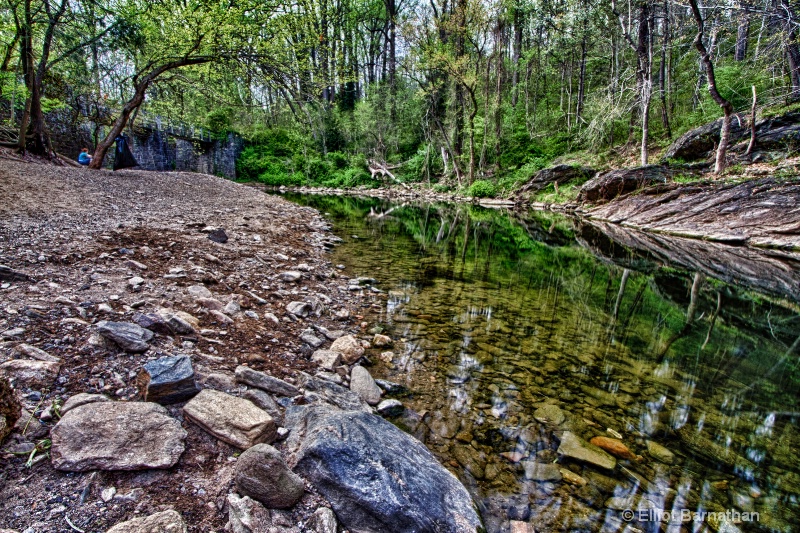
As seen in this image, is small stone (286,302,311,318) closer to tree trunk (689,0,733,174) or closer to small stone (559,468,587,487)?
small stone (559,468,587,487)

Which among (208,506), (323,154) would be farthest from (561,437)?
(323,154)

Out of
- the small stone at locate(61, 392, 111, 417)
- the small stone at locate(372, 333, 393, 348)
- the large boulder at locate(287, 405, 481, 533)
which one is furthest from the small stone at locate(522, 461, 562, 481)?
the small stone at locate(61, 392, 111, 417)

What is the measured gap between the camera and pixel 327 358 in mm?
3984

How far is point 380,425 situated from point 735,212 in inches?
626

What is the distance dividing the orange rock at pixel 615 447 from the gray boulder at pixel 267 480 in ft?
8.64

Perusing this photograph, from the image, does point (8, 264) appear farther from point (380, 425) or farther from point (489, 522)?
point (489, 522)

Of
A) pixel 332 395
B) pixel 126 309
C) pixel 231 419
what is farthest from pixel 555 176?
pixel 231 419

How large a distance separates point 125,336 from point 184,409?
98cm

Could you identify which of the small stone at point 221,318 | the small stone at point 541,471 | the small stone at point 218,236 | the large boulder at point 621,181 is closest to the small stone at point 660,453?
the small stone at point 541,471

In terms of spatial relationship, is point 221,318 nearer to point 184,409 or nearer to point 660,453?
point 184,409

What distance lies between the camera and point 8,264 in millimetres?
3955

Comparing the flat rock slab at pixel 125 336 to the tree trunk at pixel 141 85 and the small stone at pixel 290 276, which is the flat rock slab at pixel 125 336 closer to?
the small stone at pixel 290 276

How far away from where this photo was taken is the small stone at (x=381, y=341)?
16.0 ft

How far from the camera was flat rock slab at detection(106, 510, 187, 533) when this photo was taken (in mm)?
1494
